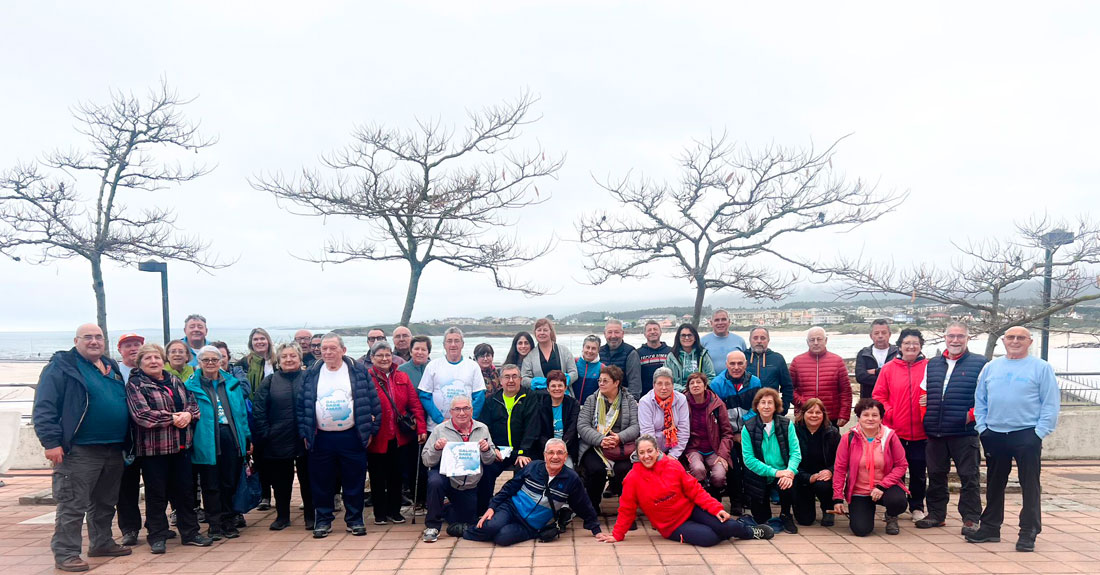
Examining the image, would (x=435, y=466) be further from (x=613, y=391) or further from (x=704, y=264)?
(x=704, y=264)

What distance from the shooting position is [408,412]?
5.75 meters

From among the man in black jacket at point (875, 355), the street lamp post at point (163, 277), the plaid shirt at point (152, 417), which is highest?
the street lamp post at point (163, 277)

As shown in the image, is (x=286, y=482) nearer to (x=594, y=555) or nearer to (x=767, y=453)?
(x=594, y=555)

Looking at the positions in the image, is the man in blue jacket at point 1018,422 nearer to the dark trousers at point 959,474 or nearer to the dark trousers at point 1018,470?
the dark trousers at point 1018,470

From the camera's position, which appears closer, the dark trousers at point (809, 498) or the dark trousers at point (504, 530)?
the dark trousers at point (504, 530)

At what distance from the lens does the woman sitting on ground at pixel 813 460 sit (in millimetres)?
5344

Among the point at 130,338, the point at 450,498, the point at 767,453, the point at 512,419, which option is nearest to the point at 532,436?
the point at 512,419

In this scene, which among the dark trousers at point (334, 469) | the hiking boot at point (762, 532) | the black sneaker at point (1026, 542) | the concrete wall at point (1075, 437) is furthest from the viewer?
the concrete wall at point (1075, 437)

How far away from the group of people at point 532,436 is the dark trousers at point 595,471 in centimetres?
2

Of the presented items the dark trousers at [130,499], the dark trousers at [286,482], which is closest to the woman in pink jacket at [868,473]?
the dark trousers at [286,482]

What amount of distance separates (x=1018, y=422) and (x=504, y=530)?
3900 millimetres

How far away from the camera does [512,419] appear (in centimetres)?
568

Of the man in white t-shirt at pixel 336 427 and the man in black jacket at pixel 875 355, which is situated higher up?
the man in black jacket at pixel 875 355

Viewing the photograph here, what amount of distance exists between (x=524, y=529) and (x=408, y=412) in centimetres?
151
